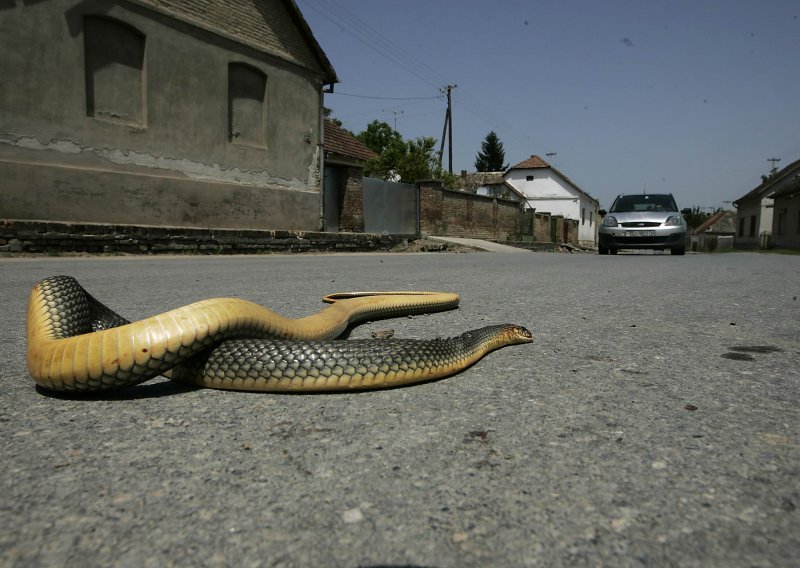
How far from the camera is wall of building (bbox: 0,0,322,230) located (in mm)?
11305

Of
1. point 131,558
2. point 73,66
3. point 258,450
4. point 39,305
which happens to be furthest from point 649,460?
point 73,66

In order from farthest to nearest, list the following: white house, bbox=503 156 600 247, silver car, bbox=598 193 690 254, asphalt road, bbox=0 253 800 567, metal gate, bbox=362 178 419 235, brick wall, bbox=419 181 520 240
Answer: white house, bbox=503 156 600 247 → brick wall, bbox=419 181 520 240 → metal gate, bbox=362 178 419 235 → silver car, bbox=598 193 690 254 → asphalt road, bbox=0 253 800 567

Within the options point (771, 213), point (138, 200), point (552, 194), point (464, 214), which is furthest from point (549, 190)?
point (138, 200)

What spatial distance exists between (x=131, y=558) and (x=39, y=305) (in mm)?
1491

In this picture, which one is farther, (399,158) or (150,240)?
(399,158)

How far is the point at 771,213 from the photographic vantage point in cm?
4850

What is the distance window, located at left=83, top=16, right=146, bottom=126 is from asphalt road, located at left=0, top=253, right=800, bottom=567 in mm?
12382

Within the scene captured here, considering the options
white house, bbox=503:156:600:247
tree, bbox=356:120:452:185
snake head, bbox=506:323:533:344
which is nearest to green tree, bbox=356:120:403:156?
tree, bbox=356:120:452:185

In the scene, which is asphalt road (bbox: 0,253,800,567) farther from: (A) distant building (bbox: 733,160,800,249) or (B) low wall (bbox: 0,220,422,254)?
(A) distant building (bbox: 733,160,800,249)

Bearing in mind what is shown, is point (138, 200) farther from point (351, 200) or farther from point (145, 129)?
point (351, 200)

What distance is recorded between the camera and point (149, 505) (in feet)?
3.51

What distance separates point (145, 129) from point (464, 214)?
57.5ft

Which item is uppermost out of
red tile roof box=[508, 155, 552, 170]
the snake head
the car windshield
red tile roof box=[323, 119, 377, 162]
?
red tile roof box=[508, 155, 552, 170]

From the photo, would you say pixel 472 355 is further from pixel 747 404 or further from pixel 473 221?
pixel 473 221
